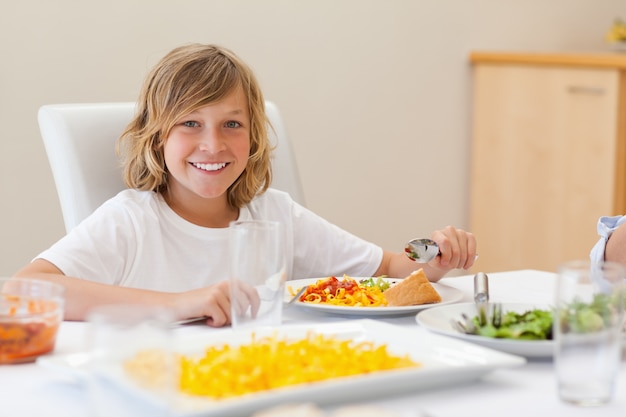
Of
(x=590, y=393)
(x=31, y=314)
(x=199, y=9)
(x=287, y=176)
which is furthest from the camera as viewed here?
(x=199, y=9)

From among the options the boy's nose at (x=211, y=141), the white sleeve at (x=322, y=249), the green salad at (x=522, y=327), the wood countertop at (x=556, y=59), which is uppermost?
the wood countertop at (x=556, y=59)

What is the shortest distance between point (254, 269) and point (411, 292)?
293 millimetres

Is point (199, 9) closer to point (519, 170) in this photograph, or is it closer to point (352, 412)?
point (519, 170)

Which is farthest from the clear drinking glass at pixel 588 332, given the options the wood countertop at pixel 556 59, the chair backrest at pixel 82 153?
the wood countertop at pixel 556 59

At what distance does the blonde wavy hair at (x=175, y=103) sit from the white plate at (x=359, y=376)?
66 centimetres

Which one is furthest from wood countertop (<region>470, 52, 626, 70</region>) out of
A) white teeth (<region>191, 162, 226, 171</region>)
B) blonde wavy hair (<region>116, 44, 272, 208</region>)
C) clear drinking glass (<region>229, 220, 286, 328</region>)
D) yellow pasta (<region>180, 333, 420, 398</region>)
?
yellow pasta (<region>180, 333, 420, 398</region>)

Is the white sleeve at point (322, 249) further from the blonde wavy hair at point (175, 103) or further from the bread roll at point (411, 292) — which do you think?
the bread roll at point (411, 292)

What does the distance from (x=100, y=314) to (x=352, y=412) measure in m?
0.21

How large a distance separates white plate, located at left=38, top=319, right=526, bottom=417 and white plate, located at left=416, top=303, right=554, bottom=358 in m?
0.04

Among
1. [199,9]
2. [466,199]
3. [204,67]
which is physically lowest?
[466,199]

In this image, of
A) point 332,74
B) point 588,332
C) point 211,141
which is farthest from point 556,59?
point 588,332

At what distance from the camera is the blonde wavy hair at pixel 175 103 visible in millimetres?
1701

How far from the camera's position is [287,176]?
2000 millimetres

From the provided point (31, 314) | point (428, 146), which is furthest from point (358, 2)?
point (31, 314)
